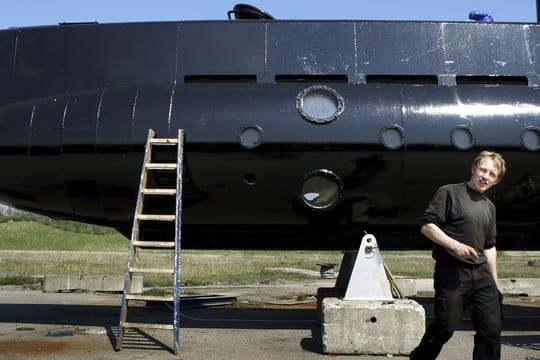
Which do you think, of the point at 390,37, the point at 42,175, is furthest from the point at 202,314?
the point at 390,37

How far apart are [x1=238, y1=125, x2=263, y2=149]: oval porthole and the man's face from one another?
3.31m

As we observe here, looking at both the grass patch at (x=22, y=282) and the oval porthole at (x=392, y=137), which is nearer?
the oval porthole at (x=392, y=137)

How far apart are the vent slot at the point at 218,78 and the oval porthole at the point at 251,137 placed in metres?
0.76

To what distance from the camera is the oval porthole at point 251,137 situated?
7.59m

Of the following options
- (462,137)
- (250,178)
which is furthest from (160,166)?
(462,137)

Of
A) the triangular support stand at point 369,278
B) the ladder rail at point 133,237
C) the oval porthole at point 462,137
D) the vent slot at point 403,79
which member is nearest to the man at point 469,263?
the triangular support stand at point 369,278

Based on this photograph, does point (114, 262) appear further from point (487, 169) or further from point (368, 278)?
point (487, 169)

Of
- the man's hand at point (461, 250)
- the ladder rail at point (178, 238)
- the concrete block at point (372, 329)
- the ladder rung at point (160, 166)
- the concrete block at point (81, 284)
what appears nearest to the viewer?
the man's hand at point (461, 250)

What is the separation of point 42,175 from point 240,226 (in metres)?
2.40

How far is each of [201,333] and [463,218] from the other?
4152 millimetres

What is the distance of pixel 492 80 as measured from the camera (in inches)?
318

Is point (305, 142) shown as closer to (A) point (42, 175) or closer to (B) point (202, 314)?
(A) point (42, 175)

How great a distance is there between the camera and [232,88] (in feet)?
25.8

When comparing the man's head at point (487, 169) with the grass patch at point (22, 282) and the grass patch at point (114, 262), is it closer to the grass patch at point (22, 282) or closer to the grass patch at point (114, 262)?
the grass patch at point (114, 262)
